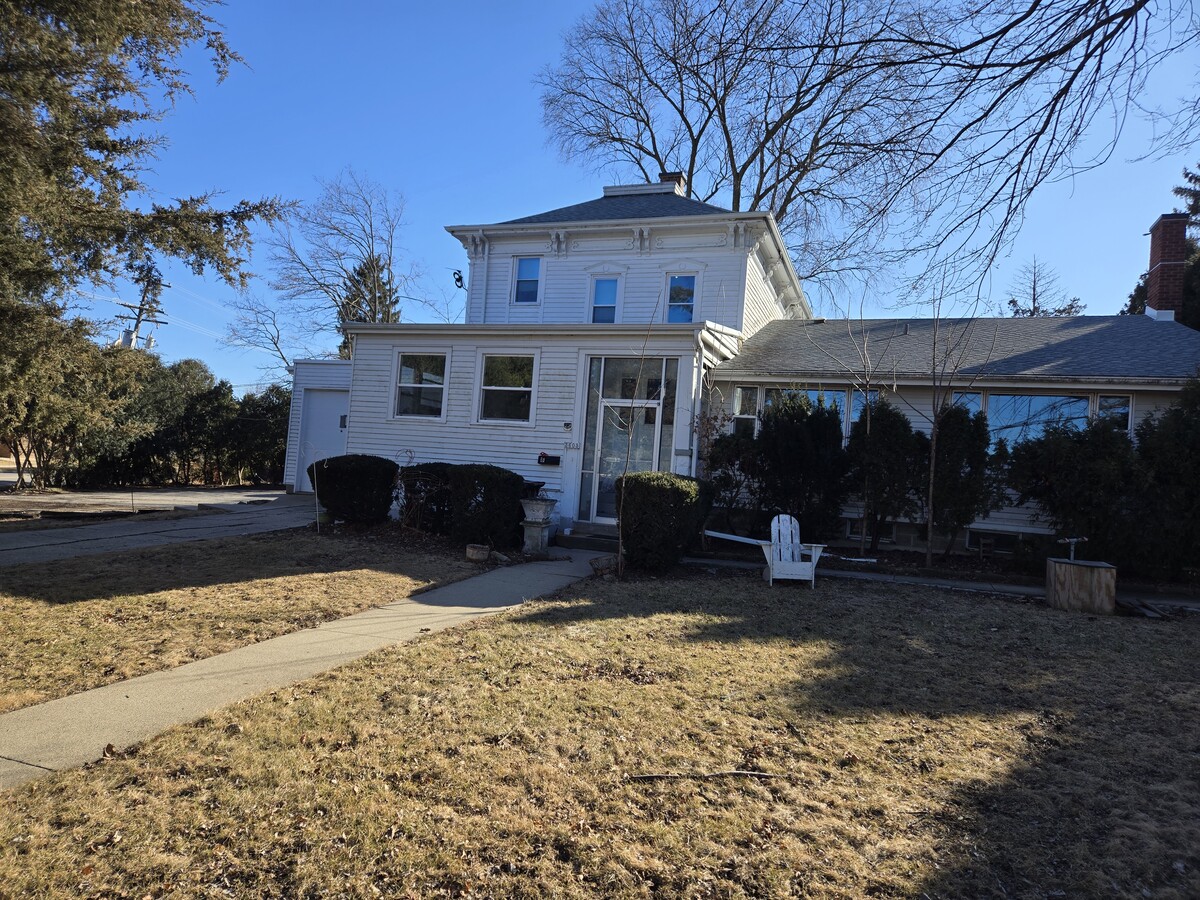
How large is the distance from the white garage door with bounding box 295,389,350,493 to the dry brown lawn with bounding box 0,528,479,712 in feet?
23.9

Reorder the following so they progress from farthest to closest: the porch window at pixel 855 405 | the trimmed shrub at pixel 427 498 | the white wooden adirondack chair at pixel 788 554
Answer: the porch window at pixel 855 405, the trimmed shrub at pixel 427 498, the white wooden adirondack chair at pixel 788 554

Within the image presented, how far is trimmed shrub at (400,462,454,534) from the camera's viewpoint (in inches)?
424

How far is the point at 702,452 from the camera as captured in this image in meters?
11.5

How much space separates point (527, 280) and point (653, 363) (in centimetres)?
639

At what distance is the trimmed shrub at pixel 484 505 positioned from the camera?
32.7 feet

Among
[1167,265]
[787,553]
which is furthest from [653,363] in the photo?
[1167,265]

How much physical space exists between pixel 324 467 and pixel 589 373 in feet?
15.7

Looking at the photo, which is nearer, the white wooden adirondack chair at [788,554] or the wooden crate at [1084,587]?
the wooden crate at [1084,587]

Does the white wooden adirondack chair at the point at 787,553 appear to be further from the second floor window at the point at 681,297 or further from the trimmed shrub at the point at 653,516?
the second floor window at the point at 681,297

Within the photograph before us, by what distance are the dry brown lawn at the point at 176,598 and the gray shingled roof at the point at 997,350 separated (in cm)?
747

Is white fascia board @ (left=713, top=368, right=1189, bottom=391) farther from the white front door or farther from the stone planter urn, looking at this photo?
the stone planter urn

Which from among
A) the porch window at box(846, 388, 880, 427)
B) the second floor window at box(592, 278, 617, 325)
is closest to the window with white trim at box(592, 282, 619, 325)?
the second floor window at box(592, 278, 617, 325)

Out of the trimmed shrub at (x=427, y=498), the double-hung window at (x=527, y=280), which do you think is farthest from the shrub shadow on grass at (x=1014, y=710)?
the double-hung window at (x=527, y=280)

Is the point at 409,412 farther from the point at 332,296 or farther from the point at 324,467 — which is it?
the point at 332,296
